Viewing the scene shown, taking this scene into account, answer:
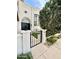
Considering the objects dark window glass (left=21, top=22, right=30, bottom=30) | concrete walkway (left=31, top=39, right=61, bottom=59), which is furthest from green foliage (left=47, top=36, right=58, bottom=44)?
dark window glass (left=21, top=22, right=30, bottom=30)

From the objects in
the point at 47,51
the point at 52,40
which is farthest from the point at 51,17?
the point at 47,51

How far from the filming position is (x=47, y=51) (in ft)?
6.88

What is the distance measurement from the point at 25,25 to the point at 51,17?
42 centimetres

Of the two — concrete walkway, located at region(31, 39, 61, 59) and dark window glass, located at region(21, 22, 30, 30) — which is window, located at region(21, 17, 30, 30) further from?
concrete walkway, located at region(31, 39, 61, 59)

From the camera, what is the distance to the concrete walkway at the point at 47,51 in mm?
2061

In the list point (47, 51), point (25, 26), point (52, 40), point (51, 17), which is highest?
point (51, 17)

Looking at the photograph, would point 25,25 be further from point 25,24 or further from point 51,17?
point 51,17

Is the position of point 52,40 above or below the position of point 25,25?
below

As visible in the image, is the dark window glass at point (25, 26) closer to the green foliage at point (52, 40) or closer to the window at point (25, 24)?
the window at point (25, 24)

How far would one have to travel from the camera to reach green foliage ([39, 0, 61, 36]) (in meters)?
2.07
